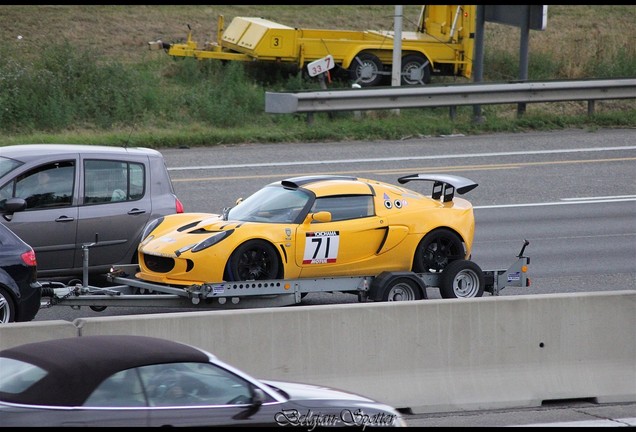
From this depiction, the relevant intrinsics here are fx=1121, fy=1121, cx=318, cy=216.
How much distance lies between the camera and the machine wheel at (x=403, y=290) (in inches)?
485

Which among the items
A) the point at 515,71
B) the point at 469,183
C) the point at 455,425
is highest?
the point at 515,71

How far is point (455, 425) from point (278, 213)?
13.5 ft

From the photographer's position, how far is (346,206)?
12641 mm

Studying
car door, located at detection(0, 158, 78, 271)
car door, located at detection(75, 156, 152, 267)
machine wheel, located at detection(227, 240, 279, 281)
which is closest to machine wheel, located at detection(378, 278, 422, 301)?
machine wheel, located at detection(227, 240, 279, 281)

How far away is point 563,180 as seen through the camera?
795 inches

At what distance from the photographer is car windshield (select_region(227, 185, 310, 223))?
12.5m

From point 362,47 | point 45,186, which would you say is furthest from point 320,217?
point 362,47

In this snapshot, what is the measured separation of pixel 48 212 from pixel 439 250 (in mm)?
4498

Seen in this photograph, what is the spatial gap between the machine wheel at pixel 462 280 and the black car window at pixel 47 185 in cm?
438

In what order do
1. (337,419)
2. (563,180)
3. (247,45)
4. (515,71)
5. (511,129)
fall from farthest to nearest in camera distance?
1. (515,71)
2. (247,45)
3. (511,129)
4. (563,180)
5. (337,419)

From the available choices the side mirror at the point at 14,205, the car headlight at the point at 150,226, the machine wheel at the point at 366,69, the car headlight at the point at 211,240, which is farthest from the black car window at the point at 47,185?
the machine wheel at the point at 366,69

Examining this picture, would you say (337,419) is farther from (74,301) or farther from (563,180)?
(563,180)

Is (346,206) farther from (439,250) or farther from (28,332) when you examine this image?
(28,332)

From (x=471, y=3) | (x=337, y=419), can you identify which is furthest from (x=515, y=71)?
(x=337, y=419)
